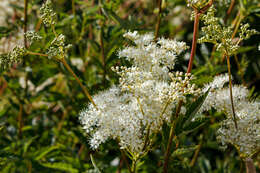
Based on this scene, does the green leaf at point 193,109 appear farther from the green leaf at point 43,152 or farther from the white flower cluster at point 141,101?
the green leaf at point 43,152

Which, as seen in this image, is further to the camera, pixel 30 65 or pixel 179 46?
pixel 30 65

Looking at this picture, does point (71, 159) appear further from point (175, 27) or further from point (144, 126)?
point (175, 27)

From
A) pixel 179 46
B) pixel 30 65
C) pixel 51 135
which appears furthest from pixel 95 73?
pixel 179 46

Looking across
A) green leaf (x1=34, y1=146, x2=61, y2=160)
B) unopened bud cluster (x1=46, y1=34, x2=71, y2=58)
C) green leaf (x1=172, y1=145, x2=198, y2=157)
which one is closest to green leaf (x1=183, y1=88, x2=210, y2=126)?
green leaf (x1=172, y1=145, x2=198, y2=157)

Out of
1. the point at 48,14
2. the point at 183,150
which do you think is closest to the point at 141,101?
the point at 183,150

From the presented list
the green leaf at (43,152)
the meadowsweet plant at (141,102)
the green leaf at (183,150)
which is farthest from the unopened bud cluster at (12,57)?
the green leaf at (43,152)

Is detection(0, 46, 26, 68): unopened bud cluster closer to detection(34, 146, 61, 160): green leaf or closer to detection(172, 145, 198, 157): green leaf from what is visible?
detection(172, 145, 198, 157): green leaf

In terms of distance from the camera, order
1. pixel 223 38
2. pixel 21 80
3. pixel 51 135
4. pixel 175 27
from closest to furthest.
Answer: pixel 223 38 < pixel 51 135 < pixel 21 80 < pixel 175 27
